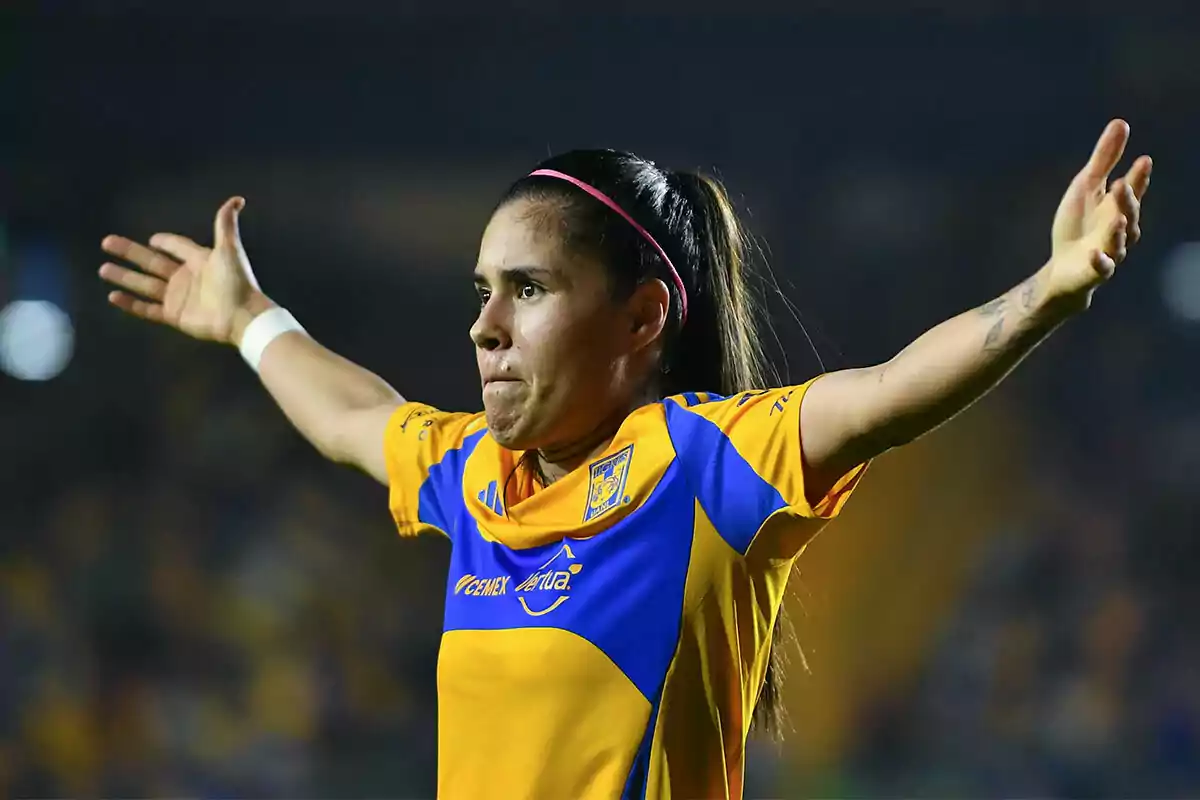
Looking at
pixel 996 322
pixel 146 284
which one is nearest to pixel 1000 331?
pixel 996 322

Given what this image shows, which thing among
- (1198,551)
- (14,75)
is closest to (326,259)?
(14,75)

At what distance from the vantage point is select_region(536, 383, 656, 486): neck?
1406 millimetres

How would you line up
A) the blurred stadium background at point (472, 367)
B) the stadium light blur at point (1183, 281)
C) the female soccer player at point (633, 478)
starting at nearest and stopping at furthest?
the female soccer player at point (633, 478), the blurred stadium background at point (472, 367), the stadium light blur at point (1183, 281)

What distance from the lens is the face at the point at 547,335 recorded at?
1.35m

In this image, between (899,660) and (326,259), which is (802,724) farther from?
(326,259)

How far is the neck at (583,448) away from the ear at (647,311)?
2.4 inches

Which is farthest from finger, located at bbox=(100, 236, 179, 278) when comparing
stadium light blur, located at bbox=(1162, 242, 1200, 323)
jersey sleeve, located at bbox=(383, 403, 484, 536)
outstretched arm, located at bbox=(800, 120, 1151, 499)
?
stadium light blur, located at bbox=(1162, 242, 1200, 323)

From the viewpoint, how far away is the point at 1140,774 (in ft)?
11.0

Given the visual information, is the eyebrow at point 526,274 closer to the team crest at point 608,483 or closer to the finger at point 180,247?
the team crest at point 608,483

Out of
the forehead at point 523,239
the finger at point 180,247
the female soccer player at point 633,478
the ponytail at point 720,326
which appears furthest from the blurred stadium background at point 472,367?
the forehead at point 523,239

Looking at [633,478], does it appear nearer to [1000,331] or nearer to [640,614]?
[640,614]

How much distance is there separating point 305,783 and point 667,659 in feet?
8.19

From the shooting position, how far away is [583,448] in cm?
142

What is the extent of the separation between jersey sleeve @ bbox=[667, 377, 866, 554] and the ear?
0.12 metres
